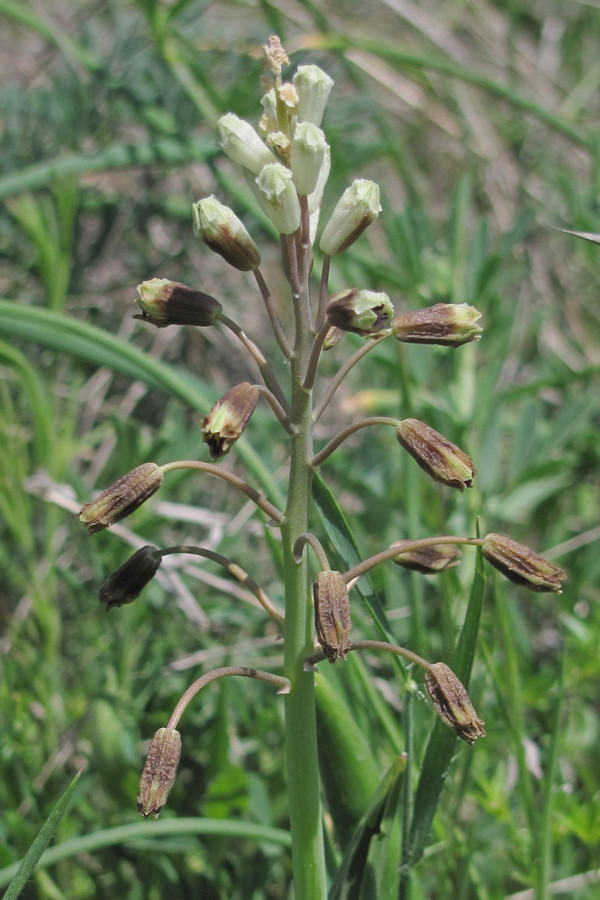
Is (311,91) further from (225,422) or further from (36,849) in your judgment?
(36,849)

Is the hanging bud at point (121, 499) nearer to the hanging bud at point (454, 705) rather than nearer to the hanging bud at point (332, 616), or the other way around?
the hanging bud at point (332, 616)

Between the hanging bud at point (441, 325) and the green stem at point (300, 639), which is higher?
the hanging bud at point (441, 325)

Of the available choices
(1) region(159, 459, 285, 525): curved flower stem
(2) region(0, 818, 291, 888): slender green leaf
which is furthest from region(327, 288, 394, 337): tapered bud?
(2) region(0, 818, 291, 888): slender green leaf

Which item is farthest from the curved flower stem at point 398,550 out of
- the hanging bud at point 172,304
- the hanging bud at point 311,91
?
the hanging bud at point 311,91

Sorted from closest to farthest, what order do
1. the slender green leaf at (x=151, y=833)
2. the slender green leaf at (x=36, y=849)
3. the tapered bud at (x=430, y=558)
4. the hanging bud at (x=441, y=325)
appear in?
the slender green leaf at (x=36, y=849) → the hanging bud at (x=441, y=325) → the tapered bud at (x=430, y=558) → the slender green leaf at (x=151, y=833)

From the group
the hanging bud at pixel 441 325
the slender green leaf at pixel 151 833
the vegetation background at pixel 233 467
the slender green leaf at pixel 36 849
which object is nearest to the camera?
the slender green leaf at pixel 36 849

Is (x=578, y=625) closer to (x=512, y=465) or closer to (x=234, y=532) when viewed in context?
(x=512, y=465)
